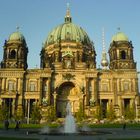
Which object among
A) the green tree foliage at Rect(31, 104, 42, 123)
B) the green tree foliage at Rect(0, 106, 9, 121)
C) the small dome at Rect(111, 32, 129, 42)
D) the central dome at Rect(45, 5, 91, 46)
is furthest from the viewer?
the central dome at Rect(45, 5, 91, 46)

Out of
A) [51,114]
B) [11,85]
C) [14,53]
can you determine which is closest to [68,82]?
[51,114]

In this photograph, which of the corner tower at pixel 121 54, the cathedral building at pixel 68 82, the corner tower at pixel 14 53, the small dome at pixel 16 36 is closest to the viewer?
the cathedral building at pixel 68 82

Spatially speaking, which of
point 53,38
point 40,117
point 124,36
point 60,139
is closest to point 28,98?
point 40,117

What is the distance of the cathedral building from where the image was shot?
80.9 metres

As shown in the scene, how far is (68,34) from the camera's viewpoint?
99438 millimetres

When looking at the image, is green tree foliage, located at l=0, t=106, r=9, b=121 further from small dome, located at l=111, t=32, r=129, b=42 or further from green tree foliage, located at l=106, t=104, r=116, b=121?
small dome, located at l=111, t=32, r=129, b=42

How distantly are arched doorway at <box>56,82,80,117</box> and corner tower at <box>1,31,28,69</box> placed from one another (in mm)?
13707

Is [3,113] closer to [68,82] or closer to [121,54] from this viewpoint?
[68,82]

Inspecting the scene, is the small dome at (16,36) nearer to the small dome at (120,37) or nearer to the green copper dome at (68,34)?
the green copper dome at (68,34)

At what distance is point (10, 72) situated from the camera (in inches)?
3260

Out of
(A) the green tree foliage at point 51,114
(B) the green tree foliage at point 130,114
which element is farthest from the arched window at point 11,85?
(B) the green tree foliage at point 130,114

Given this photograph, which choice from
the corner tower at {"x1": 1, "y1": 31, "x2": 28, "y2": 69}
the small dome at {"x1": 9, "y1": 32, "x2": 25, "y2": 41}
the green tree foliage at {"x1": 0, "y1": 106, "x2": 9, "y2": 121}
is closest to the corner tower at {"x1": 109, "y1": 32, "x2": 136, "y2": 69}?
the corner tower at {"x1": 1, "y1": 31, "x2": 28, "y2": 69}

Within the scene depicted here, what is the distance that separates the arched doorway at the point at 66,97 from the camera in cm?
8519

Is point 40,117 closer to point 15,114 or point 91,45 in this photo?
point 15,114
